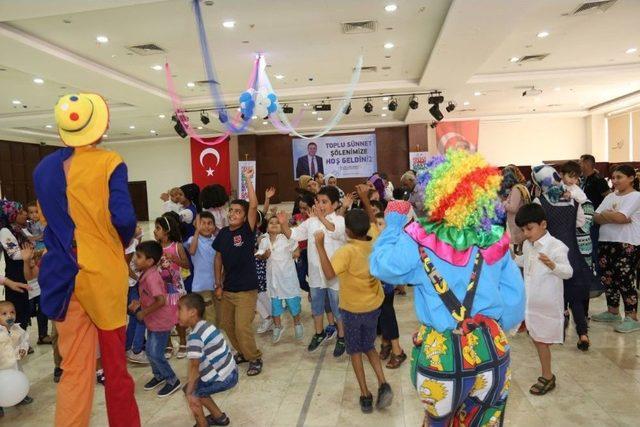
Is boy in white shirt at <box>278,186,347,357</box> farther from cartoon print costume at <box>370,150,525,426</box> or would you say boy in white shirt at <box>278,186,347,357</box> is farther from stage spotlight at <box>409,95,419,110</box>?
stage spotlight at <box>409,95,419,110</box>

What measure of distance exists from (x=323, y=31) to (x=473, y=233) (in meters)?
6.51

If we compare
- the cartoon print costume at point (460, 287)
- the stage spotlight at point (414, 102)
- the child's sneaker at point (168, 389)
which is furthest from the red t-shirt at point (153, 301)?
the stage spotlight at point (414, 102)

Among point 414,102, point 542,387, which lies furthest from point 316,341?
point 414,102

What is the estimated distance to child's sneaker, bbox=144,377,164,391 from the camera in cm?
322

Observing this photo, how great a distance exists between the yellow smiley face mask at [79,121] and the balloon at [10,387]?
5.39 ft

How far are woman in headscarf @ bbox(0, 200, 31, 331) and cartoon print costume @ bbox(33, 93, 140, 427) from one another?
2.09m

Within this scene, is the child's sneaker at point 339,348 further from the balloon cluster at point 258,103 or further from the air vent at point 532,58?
the air vent at point 532,58

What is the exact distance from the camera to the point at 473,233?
5.24 ft

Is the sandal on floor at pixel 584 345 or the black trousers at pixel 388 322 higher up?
the black trousers at pixel 388 322

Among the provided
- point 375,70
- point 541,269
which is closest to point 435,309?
point 541,269

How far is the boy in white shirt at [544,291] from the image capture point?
2.84 metres

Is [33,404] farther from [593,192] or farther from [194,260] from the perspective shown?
[593,192]

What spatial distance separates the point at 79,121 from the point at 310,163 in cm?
1754

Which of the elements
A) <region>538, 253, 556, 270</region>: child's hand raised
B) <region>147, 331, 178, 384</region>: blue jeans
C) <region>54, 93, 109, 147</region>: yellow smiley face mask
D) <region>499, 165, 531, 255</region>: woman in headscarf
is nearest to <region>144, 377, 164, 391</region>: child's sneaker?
<region>147, 331, 178, 384</region>: blue jeans
